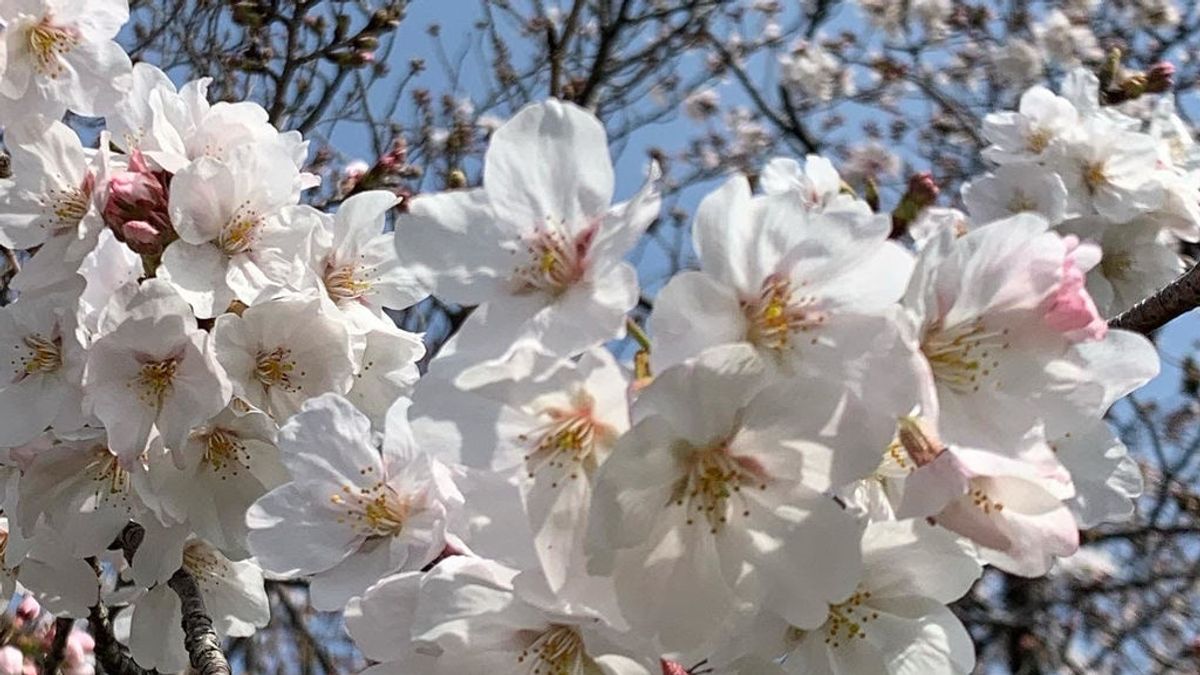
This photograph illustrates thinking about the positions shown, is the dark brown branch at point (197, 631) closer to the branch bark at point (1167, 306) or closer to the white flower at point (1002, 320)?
the white flower at point (1002, 320)

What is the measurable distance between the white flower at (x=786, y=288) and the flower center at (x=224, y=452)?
87cm

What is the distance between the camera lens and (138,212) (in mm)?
1501

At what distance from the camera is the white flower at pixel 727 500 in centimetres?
85

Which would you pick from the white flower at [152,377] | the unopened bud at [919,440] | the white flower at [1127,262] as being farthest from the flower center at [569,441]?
the white flower at [1127,262]

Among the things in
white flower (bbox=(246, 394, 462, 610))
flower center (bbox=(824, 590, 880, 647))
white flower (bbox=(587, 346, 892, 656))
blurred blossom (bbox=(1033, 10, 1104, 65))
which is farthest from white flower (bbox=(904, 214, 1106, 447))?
blurred blossom (bbox=(1033, 10, 1104, 65))

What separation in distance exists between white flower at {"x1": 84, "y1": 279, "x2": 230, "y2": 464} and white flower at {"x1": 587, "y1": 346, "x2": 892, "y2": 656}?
0.73 metres

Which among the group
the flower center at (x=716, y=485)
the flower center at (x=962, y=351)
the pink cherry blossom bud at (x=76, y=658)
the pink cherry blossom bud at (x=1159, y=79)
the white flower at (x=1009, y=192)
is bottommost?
the pink cherry blossom bud at (x=76, y=658)

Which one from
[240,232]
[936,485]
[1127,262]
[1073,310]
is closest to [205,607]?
[240,232]

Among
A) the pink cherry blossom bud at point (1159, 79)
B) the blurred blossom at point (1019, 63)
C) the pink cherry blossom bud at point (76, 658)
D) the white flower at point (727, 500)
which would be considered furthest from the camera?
the blurred blossom at point (1019, 63)

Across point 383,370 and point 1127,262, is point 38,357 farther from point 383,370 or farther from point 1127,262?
point 1127,262

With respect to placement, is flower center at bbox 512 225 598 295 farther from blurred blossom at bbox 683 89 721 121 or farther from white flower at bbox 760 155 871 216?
blurred blossom at bbox 683 89 721 121

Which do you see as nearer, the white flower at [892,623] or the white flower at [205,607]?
the white flower at [892,623]

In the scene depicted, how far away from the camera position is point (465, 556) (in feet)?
3.46

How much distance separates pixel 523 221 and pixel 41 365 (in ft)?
2.91
